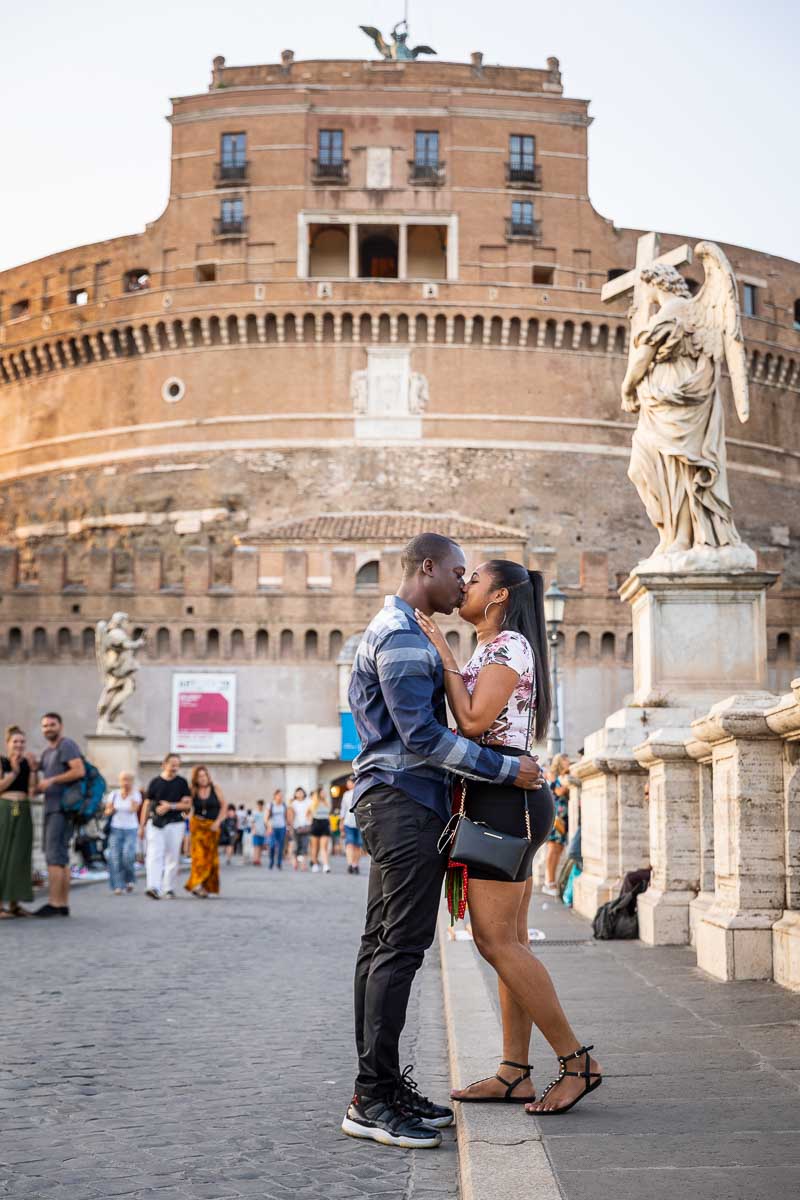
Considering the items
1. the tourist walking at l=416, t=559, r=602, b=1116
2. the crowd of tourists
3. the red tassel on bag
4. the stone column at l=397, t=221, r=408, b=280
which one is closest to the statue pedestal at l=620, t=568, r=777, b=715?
the crowd of tourists

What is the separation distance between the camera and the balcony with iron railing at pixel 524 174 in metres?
45.2

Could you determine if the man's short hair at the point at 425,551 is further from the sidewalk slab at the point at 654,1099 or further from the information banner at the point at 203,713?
the information banner at the point at 203,713

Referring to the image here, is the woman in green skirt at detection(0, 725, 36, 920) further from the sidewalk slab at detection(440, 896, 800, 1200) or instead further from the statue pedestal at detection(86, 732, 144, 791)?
the statue pedestal at detection(86, 732, 144, 791)

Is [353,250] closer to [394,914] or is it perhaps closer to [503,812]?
[503,812]

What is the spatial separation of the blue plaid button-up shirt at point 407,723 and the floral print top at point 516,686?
0.25 ft

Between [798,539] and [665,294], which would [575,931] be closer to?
[665,294]

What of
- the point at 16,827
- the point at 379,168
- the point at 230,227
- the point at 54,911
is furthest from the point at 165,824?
the point at 379,168

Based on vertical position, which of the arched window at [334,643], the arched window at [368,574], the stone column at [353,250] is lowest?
the arched window at [334,643]

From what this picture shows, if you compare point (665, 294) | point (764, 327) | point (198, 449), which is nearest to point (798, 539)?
point (764, 327)

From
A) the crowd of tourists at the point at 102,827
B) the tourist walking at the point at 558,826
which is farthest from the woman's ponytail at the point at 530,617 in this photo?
the tourist walking at the point at 558,826

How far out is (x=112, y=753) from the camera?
28.4 m

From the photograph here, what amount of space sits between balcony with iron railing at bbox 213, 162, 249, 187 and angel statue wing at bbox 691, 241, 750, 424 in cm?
3881

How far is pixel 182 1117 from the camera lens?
13.3 ft

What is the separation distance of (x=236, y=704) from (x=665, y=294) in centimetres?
2828
